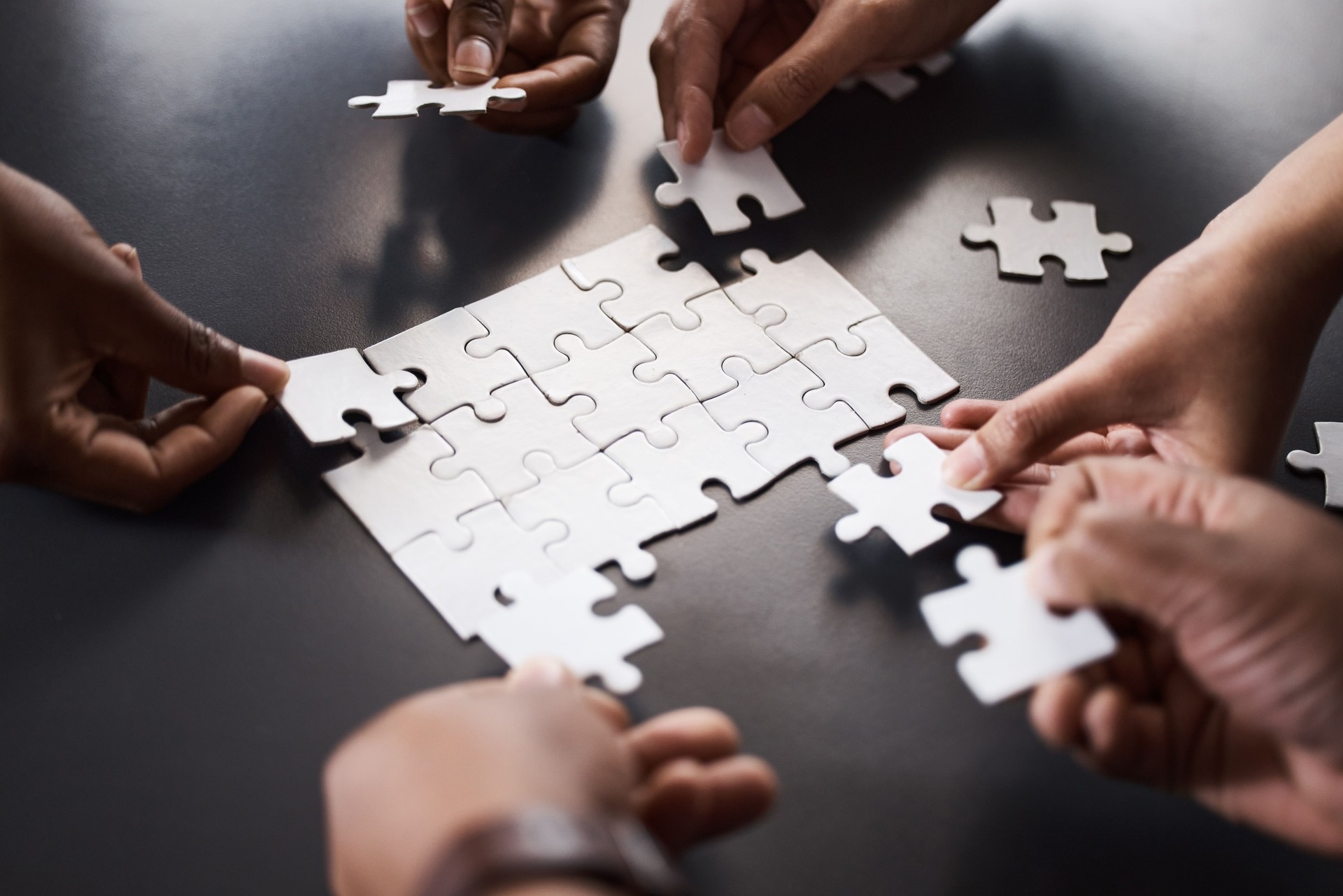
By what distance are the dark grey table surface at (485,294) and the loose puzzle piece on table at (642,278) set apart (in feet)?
0.16

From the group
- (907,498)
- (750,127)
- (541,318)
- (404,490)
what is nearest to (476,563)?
(404,490)

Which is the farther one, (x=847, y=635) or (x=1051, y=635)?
(x=847, y=635)

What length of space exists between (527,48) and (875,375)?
94 cm

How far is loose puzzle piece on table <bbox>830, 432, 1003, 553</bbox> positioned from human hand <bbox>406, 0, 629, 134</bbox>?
89 centimetres

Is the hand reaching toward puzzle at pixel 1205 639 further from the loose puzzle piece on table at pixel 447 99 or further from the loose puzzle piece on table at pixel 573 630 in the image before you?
the loose puzzle piece on table at pixel 447 99

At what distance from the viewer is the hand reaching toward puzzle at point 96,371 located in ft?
4.17

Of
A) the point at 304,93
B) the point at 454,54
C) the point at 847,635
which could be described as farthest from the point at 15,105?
the point at 847,635

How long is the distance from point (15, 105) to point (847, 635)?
169 cm

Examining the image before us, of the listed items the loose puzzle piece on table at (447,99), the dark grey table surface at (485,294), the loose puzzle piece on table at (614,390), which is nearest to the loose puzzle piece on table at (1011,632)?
the dark grey table surface at (485,294)

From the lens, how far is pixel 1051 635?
3.59 feet

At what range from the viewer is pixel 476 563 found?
1.33 metres

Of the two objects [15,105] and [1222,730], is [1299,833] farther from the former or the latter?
[15,105]

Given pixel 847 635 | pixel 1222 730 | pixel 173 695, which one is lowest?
pixel 173 695

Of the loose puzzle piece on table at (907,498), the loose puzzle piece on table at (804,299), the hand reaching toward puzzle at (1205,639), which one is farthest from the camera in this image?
the loose puzzle piece on table at (804,299)
